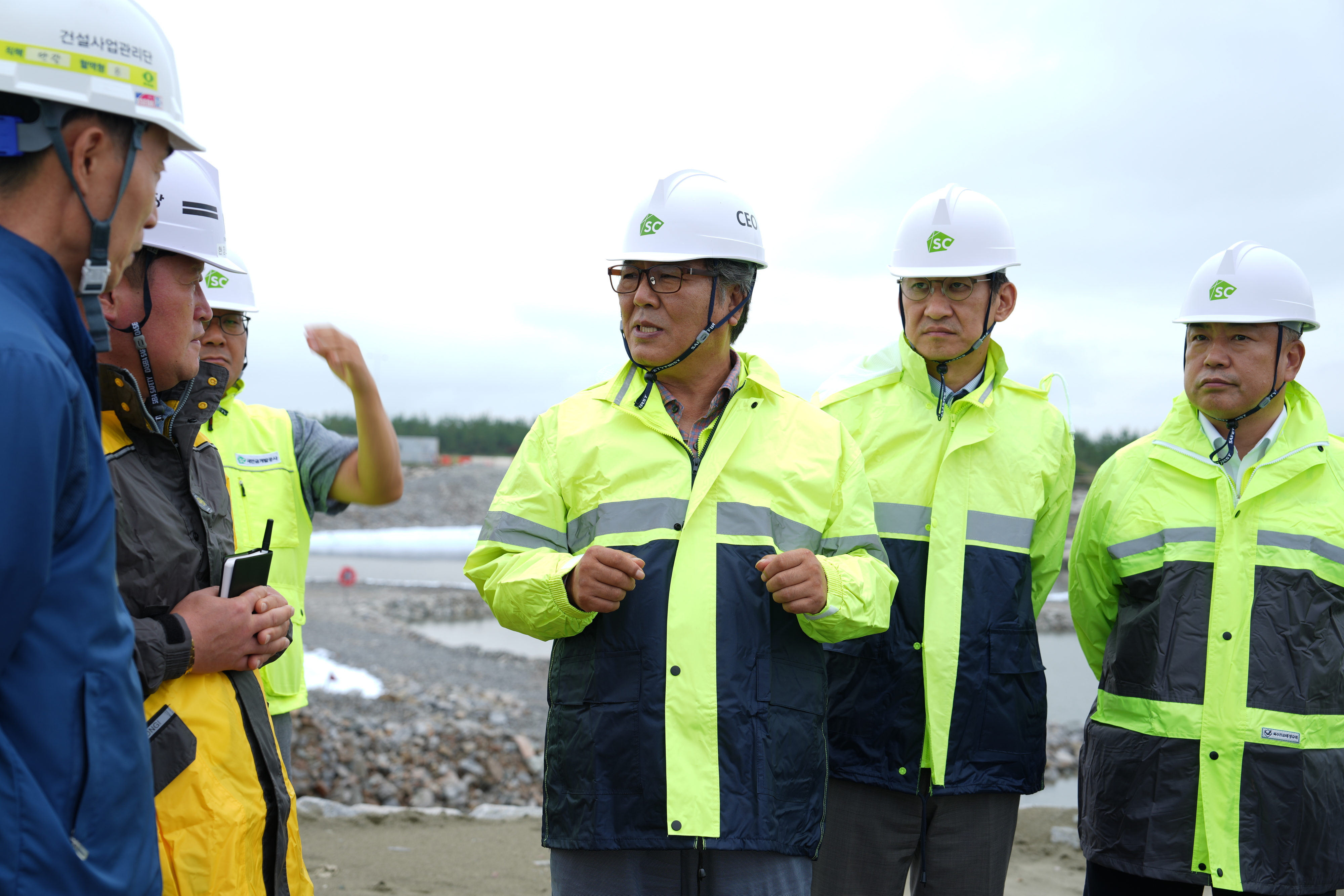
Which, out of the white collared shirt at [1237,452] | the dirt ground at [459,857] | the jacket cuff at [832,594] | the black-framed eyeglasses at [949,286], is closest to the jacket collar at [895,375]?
the black-framed eyeglasses at [949,286]

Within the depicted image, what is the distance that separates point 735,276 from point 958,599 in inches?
52.4

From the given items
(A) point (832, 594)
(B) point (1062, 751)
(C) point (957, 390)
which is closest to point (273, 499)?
(A) point (832, 594)

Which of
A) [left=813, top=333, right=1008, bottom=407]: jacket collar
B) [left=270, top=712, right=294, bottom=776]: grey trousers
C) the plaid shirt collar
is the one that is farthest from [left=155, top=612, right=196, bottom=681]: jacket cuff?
[left=813, top=333, right=1008, bottom=407]: jacket collar

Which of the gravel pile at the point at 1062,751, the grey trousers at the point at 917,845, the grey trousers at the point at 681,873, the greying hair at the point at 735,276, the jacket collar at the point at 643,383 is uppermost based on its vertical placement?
the greying hair at the point at 735,276

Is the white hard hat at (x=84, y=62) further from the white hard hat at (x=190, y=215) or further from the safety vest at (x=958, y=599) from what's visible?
the safety vest at (x=958, y=599)

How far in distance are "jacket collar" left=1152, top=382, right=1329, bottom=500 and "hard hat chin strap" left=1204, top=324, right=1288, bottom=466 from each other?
0.04 m

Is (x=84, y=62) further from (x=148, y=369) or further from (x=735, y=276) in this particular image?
(x=735, y=276)

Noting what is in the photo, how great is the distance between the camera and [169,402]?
230 centimetres

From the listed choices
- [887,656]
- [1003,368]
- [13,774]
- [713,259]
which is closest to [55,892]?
[13,774]

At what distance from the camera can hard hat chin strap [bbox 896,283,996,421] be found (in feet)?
12.4

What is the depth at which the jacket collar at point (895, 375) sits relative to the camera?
12.5 feet

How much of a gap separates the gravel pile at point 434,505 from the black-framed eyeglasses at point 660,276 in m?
32.9

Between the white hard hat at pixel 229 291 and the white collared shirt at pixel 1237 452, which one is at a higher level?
the white hard hat at pixel 229 291

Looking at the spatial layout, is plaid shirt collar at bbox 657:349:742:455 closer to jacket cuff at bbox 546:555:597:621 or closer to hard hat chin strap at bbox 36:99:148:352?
jacket cuff at bbox 546:555:597:621
